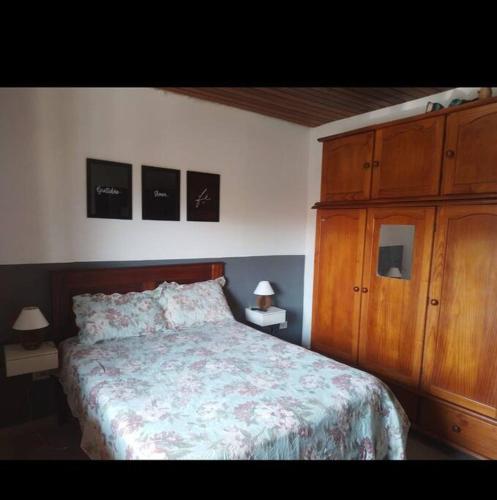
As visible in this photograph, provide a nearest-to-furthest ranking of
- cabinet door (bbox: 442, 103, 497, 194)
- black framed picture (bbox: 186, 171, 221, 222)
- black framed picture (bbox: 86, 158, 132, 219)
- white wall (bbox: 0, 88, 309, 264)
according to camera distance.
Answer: cabinet door (bbox: 442, 103, 497, 194)
white wall (bbox: 0, 88, 309, 264)
black framed picture (bbox: 86, 158, 132, 219)
black framed picture (bbox: 186, 171, 221, 222)

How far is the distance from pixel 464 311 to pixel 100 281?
2.44 m

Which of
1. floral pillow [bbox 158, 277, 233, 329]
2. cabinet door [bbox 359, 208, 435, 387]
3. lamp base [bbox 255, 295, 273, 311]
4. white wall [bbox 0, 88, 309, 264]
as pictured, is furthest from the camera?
lamp base [bbox 255, 295, 273, 311]

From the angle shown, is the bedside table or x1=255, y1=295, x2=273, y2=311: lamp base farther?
x1=255, y1=295, x2=273, y2=311: lamp base

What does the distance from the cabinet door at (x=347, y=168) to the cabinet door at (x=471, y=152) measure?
0.57 meters

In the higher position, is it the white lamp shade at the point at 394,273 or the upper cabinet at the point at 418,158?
the upper cabinet at the point at 418,158

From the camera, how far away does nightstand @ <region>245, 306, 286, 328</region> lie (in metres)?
2.91

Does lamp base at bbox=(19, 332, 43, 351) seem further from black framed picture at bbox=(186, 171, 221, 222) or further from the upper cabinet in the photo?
the upper cabinet

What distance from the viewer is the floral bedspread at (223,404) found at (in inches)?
46.6

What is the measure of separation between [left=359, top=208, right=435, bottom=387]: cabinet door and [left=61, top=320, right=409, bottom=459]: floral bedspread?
2.27 ft

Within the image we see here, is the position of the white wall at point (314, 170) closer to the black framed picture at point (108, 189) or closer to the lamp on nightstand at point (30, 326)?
the black framed picture at point (108, 189)

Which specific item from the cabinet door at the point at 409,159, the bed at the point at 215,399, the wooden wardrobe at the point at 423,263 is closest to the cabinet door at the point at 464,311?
the wooden wardrobe at the point at 423,263

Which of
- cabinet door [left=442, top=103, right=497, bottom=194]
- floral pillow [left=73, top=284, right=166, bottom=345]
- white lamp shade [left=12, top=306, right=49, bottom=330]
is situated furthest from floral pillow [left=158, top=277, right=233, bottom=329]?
cabinet door [left=442, top=103, right=497, bottom=194]

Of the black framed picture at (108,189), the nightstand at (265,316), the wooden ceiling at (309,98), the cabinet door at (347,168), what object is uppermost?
the wooden ceiling at (309,98)
